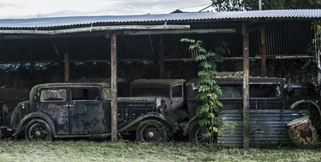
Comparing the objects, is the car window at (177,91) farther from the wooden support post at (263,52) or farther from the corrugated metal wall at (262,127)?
the wooden support post at (263,52)

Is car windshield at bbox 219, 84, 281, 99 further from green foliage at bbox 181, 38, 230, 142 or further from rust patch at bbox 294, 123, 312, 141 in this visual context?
rust patch at bbox 294, 123, 312, 141

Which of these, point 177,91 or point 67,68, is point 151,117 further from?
point 67,68

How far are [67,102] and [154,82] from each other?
2.88 meters

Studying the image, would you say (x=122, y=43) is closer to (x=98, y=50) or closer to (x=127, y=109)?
(x=98, y=50)

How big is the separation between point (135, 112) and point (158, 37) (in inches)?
173

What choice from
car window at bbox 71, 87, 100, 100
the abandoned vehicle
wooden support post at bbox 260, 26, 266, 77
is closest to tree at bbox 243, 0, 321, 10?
wooden support post at bbox 260, 26, 266, 77

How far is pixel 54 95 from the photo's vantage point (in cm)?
999

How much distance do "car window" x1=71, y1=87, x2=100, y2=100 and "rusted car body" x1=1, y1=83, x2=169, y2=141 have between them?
0.16 ft

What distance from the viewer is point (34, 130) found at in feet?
32.4

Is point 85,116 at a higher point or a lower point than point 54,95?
lower

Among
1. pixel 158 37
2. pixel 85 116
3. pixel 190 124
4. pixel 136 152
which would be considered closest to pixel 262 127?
pixel 190 124

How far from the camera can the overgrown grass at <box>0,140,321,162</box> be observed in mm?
7848

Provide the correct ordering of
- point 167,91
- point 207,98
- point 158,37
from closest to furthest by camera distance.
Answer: point 207,98
point 167,91
point 158,37

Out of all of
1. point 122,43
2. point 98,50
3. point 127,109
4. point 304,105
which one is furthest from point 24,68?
point 304,105
